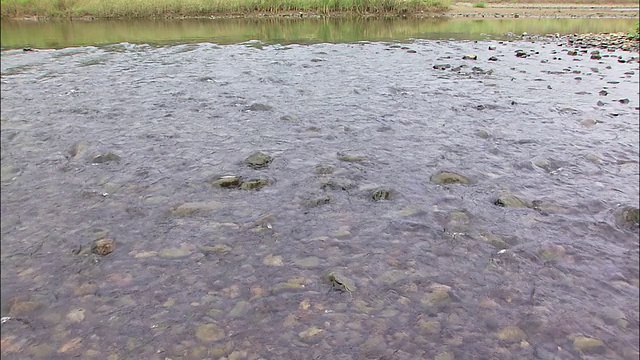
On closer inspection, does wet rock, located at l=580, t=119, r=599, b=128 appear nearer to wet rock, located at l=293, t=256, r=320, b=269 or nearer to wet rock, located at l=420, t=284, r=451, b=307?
wet rock, located at l=420, t=284, r=451, b=307

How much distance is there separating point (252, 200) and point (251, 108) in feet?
14.4

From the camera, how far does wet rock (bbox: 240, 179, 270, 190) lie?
19.6 ft

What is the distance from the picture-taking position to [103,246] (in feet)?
14.9

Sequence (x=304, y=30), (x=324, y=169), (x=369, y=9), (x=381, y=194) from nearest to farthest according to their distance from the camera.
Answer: (x=381, y=194)
(x=324, y=169)
(x=304, y=30)
(x=369, y=9)

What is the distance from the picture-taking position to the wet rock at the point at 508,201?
544cm

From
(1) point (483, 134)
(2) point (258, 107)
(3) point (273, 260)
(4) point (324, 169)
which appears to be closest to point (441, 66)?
(1) point (483, 134)

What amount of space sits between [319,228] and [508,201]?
240 cm

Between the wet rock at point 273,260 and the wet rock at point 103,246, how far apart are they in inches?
62.0

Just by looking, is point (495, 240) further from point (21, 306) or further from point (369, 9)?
point (369, 9)

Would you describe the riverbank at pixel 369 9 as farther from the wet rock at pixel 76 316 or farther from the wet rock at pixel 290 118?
the wet rock at pixel 76 316

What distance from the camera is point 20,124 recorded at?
299 inches

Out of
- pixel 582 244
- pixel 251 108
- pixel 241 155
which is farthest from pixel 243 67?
pixel 582 244

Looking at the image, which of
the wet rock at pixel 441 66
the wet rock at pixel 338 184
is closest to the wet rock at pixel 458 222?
the wet rock at pixel 338 184

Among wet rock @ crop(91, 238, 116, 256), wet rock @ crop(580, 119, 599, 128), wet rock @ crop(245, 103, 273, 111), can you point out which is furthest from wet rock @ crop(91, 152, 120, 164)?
wet rock @ crop(580, 119, 599, 128)
